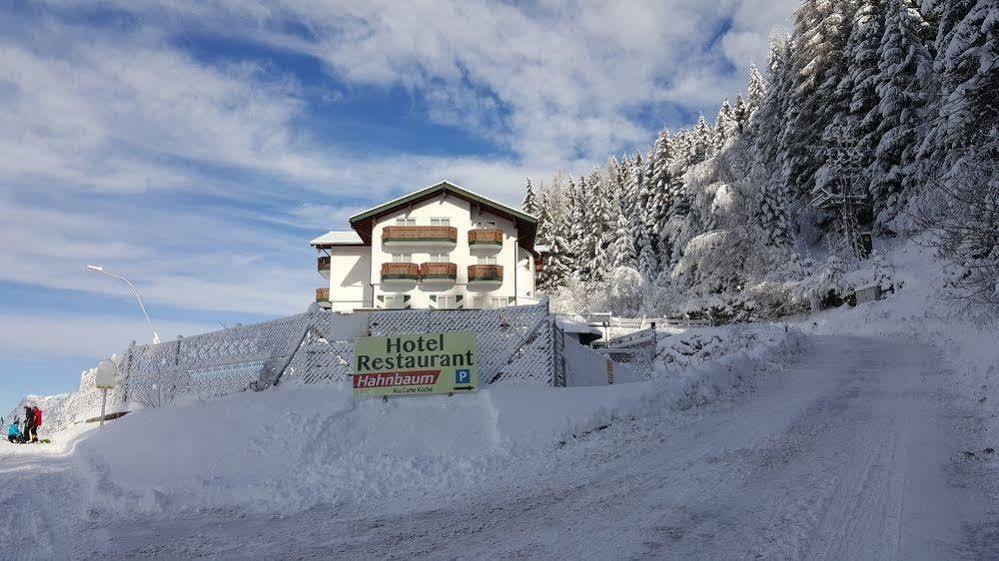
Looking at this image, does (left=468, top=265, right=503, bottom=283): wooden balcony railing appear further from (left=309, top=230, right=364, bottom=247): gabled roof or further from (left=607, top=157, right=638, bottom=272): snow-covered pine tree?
(left=607, top=157, right=638, bottom=272): snow-covered pine tree

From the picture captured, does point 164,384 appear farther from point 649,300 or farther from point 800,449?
point 649,300

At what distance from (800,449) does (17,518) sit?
9861 millimetres

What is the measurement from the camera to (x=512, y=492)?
252 inches

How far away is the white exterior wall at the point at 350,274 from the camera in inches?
1604

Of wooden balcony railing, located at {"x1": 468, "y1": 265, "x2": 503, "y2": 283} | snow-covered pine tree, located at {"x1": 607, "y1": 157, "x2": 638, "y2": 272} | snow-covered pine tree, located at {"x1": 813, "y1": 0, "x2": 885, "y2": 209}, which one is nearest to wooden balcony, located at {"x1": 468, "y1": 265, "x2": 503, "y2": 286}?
wooden balcony railing, located at {"x1": 468, "y1": 265, "x2": 503, "y2": 283}

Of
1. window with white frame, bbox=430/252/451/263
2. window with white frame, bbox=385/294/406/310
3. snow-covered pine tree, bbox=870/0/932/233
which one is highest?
snow-covered pine tree, bbox=870/0/932/233

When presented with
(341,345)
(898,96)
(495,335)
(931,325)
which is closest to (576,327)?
(931,325)

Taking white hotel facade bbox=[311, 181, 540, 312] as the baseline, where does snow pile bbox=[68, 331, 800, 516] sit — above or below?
below

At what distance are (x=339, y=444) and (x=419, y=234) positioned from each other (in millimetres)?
30055

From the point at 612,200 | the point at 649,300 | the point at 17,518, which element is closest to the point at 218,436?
the point at 17,518

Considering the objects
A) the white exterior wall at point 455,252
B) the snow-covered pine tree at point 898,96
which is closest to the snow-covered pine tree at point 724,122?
the snow-covered pine tree at point 898,96

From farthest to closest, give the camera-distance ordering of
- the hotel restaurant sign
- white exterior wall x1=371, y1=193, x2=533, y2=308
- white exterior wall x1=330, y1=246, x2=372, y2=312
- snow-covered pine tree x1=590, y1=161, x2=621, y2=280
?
1. snow-covered pine tree x1=590, y1=161, x2=621, y2=280
2. white exterior wall x1=330, y1=246, x2=372, y2=312
3. white exterior wall x1=371, y1=193, x2=533, y2=308
4. the hotel restaurant sign

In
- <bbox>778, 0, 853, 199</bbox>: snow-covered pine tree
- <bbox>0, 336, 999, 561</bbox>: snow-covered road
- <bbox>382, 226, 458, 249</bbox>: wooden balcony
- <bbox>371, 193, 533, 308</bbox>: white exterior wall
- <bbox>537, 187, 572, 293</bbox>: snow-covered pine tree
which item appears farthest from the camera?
<bbox>537, 187, 572, 293</bbox>: snow-covered pine tree

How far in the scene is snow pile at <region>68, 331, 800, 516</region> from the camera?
7.08 m
